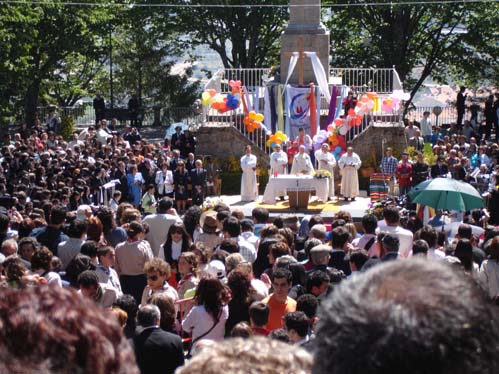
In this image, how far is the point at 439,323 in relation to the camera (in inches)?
79.4

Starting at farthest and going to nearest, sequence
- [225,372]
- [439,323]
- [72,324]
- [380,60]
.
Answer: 1. [380,60]
2. [225,372]
3. [72,324]
4. [439,323]

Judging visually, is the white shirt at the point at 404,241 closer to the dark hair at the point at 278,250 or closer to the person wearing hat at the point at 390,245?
the person wearing hat at the point at 390,245

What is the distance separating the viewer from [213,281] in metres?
7.91

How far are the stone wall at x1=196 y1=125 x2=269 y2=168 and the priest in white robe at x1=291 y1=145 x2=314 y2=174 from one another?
416cm

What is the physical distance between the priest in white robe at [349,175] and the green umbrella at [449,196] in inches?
416

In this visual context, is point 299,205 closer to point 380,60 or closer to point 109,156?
point 109,156

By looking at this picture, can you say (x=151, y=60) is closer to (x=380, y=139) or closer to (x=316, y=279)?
(x=380, y=139)

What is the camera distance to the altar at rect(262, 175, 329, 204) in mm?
22828

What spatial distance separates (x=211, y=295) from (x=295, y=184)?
14.9 meters

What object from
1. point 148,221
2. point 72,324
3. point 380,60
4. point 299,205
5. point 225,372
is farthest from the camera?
point 380,60

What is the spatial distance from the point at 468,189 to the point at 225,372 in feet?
39.0

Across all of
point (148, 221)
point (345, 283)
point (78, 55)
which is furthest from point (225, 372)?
point (78, 55)

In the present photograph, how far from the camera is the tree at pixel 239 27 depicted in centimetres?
3878

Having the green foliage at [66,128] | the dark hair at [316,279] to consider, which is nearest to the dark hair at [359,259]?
the dark hair at [316,279]
